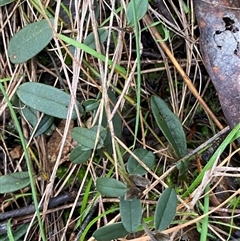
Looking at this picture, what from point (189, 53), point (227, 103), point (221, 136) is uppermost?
point (189, 53)

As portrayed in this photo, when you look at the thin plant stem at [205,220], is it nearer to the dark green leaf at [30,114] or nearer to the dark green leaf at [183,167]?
the dark green leaf at [183,167]

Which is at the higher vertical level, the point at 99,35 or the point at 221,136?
the point at 99,35

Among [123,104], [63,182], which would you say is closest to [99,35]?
[123,104]

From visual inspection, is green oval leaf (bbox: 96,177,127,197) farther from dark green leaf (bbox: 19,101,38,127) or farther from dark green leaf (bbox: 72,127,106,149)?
dark green leaf (bbox: 19,101,38,127)

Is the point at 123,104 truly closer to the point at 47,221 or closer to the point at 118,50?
the point at 118,50

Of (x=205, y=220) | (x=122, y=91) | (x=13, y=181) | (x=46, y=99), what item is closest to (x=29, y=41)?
(x=46, y=99)

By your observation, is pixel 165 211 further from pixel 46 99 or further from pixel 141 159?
pixel 46 99

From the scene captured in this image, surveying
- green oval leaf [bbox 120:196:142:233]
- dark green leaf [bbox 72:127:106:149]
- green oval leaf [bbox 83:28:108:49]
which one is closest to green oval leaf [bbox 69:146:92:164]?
dark green leaf [bbox 72:127:106:149]
